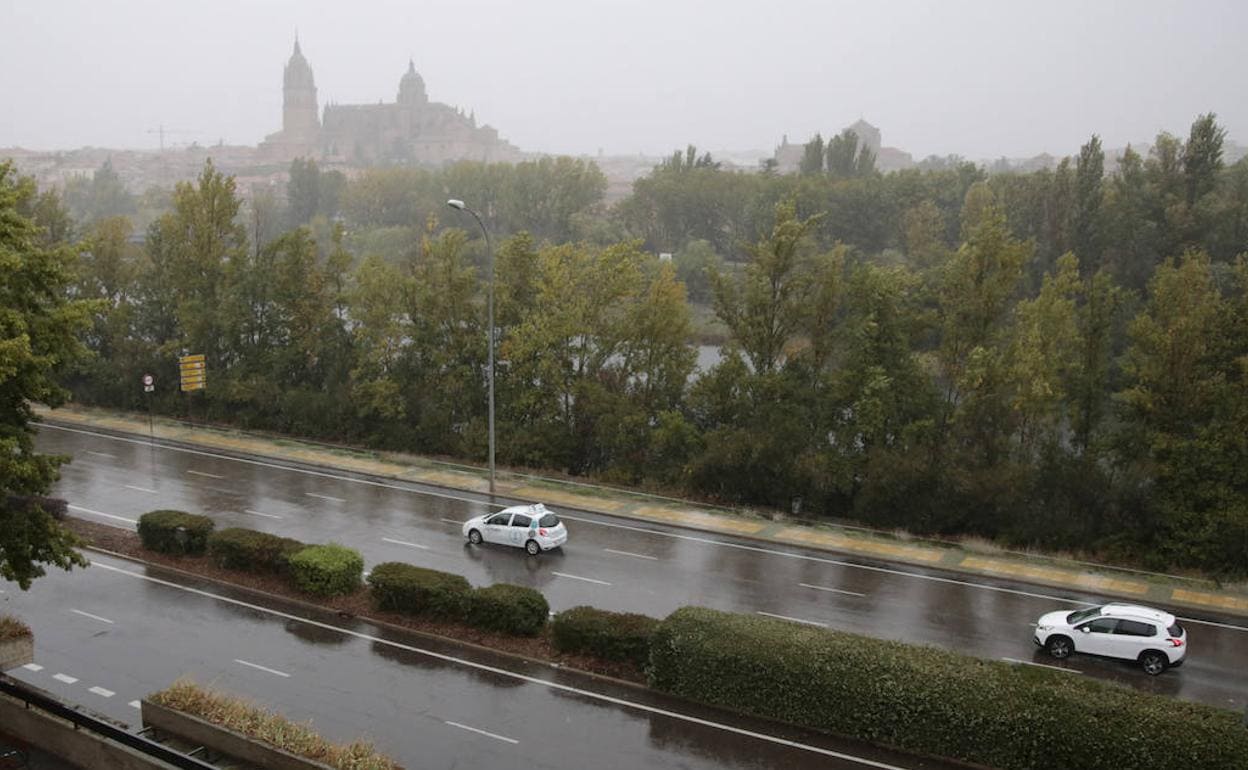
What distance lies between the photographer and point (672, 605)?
905 inches

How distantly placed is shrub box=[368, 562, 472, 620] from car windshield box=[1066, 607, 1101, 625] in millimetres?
12708

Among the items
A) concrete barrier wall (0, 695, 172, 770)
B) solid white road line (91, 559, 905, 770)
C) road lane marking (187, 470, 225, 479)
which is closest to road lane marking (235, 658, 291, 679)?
solid white road line (91, 559, 905, 770)

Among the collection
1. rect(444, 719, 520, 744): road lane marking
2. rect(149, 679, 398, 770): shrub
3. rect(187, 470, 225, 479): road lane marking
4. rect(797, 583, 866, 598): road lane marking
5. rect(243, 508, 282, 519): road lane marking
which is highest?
rect(149, 679, 398, 770): shrub

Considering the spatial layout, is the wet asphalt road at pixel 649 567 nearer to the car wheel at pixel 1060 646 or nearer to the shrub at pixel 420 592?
the car wheel at pixel 1060 646

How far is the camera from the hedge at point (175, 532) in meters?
25.4

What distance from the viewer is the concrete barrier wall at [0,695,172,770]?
44.3ft

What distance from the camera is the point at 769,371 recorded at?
36.8 metres

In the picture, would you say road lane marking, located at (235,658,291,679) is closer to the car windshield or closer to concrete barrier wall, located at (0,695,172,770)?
concrete barrier wall, located at (0,695,172,770)

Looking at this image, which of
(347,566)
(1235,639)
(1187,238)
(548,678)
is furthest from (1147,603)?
(1187,238)

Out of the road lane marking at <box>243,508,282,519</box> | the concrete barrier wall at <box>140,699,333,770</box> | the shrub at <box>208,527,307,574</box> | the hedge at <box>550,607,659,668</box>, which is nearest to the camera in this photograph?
the concrete barrier wall at <box>140,699,333,770</box>

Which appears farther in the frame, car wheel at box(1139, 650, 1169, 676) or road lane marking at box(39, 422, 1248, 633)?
road lane marking at box(39, 422, 1248, 633)

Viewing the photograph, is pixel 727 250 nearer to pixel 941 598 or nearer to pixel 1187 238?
pixel 1187 238

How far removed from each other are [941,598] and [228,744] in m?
16.6

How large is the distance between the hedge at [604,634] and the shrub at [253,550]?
25.5 feet
